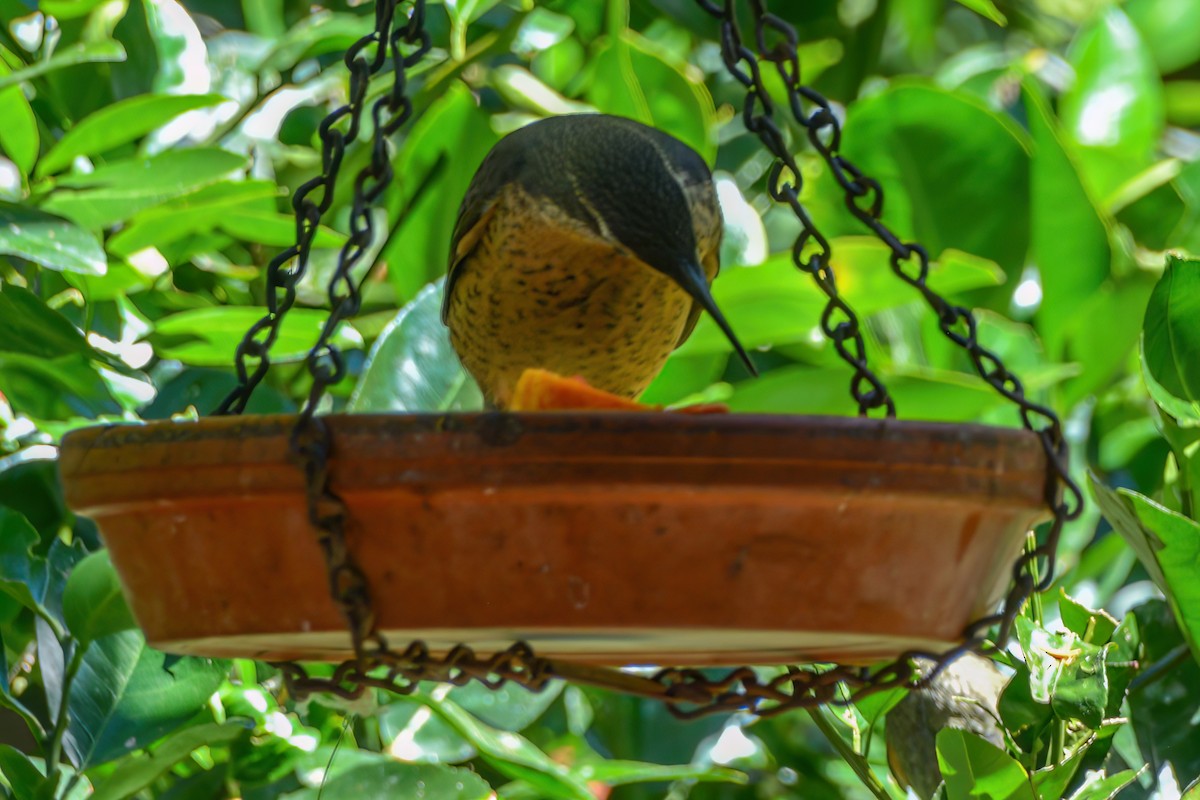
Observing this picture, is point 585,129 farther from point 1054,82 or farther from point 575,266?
point 1054,82

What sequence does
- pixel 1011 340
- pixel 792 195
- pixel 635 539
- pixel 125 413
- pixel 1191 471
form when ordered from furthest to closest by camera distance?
pixel 1011 340 → pixel 125 413 → pixel 1191 471 → pixel 792 195 → pixel 635 539

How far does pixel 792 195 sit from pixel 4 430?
3.53ft

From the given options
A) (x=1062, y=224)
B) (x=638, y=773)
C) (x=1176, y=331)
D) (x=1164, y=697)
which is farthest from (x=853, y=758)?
(x=1062, y=224)

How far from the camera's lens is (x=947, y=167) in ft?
6.89

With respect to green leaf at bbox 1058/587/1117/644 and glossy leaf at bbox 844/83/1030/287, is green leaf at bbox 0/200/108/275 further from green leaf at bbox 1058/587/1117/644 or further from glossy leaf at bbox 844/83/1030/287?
glossy leaf at bbox 844/83/1030/287

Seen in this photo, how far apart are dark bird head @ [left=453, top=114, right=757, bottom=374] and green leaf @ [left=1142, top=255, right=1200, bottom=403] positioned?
43 cm

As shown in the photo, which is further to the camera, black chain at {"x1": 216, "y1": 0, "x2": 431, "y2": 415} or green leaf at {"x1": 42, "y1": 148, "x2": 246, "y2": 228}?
green leaf at {"x1": 42, "y1": 148, "x2": 246, "y2": 228}

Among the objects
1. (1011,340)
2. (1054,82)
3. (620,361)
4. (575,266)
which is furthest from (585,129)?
(1054,82)

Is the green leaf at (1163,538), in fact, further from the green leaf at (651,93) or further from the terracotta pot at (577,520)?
the green leaf at (651,93)

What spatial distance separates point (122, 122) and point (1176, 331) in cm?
117

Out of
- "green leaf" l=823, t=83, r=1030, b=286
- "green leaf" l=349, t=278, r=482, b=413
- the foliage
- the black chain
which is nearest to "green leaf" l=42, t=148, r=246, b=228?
the foliage

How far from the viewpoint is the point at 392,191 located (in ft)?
6.79

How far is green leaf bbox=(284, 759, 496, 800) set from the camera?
1.44 meters

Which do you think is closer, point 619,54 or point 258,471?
point 258,471
